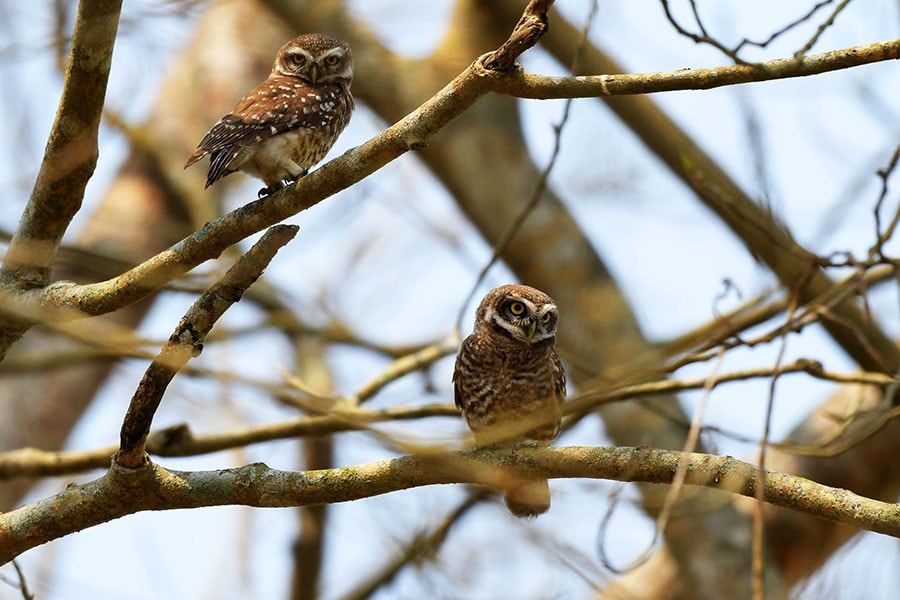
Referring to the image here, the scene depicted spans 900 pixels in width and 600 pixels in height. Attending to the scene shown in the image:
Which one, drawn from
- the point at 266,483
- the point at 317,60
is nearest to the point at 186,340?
the point at 266,483

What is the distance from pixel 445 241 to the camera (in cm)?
866

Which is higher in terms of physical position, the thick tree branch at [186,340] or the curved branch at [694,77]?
the curved branch at [694,77]

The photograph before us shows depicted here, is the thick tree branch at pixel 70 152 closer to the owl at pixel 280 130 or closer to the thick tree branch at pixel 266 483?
the owl at pixel 280 130

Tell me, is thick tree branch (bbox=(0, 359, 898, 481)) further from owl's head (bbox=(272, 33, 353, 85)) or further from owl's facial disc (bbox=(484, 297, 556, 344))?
owl's head (bbox=(272, 33, 353, 85))

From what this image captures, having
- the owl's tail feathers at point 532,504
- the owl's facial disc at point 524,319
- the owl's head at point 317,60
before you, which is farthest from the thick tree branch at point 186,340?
the owl's head at point 317,60

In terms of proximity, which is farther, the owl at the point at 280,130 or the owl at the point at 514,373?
the owl at the point at 514,373

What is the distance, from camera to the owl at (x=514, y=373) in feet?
19.1

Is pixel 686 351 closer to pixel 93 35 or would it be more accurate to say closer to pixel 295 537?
pixel 93 35

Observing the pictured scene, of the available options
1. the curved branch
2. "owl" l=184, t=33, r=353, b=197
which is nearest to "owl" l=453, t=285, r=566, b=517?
"owl" l=184, t=33, r=353, b=197

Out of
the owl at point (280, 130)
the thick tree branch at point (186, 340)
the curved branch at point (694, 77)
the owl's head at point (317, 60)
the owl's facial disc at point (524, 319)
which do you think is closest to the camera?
the curved branch at point (694, 77)

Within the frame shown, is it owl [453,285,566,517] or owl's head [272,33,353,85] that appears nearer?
owl [453,285,566,517]

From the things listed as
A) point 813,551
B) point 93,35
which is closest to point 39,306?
point 93,35

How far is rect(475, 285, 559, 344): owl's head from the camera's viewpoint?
6.10 metres

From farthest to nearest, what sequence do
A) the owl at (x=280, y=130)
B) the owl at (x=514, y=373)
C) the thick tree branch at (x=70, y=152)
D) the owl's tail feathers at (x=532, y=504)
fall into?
the owl at (x=514, y=373), the owl's tail feathers at (x=532, y=504), the owl at (x=280, y=130), the thick tree branch at (x=70, y=152)
